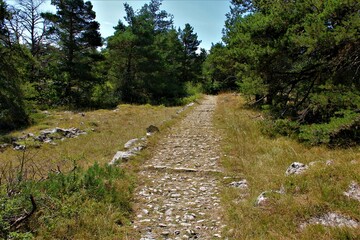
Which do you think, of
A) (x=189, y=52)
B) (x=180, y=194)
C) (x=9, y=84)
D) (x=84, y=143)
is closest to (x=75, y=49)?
(x=9, y=84)

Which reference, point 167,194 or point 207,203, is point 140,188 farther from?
point 207,203

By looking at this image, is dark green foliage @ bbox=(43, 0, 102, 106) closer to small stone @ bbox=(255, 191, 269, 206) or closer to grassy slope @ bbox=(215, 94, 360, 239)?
grassy slope @ bbox=(215, 94, 360, 239)

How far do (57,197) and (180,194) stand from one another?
93.8 inches

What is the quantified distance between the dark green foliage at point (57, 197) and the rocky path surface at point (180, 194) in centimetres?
49

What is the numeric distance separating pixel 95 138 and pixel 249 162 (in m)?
7.40

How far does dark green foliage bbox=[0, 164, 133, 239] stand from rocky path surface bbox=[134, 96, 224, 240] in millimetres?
Answer: 486

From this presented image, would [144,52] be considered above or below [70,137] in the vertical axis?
above

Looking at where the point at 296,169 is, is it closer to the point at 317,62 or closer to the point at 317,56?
the point at 317,62

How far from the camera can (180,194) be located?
17.8 ft

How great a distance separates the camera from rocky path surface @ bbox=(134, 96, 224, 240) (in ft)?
13.4

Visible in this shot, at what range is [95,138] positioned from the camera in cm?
1152

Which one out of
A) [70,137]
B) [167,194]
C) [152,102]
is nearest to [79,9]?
[152,102]

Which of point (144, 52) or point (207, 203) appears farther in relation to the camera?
point (144, 52)

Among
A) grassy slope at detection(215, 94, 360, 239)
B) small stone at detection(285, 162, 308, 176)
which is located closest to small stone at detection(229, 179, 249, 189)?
grassy slope at detection(215, 94, 360, 239)
